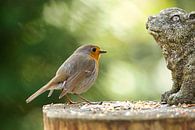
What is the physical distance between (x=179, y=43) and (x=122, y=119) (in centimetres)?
91

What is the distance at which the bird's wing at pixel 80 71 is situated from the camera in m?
5.77

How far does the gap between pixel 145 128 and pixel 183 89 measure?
81 centimetres

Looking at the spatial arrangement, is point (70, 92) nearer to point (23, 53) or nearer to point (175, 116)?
point (23, 53)

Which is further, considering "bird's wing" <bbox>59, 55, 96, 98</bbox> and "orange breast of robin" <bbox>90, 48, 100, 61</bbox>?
"orange breast of robin" <bbox>90, 48, 100, 61</bbox>

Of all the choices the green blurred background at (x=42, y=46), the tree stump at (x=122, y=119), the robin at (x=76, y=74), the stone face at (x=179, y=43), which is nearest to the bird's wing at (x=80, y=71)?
the robin at (x=76, y=74)

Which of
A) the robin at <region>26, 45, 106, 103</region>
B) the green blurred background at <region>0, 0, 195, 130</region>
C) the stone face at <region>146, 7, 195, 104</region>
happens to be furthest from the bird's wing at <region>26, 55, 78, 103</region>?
the stone face at <region>146, 7, 195, 104</region>

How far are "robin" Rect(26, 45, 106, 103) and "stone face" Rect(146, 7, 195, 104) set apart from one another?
0.87 m

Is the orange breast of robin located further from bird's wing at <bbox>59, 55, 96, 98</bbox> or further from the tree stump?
the tree stump

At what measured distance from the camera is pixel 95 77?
19.2 ft

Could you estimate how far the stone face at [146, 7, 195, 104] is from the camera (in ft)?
16.3

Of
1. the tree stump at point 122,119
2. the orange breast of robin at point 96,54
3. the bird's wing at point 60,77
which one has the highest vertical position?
the orange breast of robin at point 96,54

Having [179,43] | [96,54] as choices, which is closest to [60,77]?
[96,54]

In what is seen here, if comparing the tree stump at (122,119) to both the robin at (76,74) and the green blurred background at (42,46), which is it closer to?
the robin at (76,74)

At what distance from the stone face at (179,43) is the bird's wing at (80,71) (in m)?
0.89
